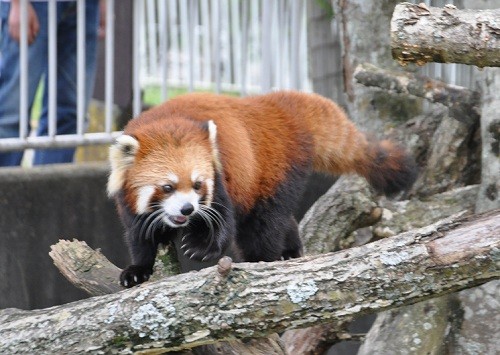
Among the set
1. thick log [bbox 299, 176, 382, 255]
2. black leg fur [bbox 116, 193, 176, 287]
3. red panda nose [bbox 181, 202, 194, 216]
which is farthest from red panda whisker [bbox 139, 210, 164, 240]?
thick log [bbox 299, 176, 382, 255]

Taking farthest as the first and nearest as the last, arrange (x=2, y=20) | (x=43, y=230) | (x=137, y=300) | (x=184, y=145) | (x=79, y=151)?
(x=79, y=151) < (x=2, y=20) < (x=43, y=230) < (x=184, y=145) < (x=137, y=300)

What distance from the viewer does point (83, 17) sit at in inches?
232

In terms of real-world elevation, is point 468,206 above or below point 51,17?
below

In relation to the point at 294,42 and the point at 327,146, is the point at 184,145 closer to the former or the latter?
the point at 327,146

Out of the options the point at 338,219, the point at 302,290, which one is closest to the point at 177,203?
the point at 302,290

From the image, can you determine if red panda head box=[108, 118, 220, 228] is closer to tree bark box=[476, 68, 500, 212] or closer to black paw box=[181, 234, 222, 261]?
black paw box=[181, 234, 222, 261]

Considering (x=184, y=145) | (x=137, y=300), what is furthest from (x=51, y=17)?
(x=137, y=300)

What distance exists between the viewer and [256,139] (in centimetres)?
477

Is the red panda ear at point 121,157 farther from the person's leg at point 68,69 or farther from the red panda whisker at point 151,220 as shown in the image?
the person's leg at point 68,69

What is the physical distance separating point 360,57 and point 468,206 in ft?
4.00

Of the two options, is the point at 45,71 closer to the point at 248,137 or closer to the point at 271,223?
the point at 248,137

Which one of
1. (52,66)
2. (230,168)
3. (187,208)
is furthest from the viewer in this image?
(52,66)

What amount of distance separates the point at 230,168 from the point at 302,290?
1320 millimetres

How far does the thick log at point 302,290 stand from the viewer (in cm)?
337
